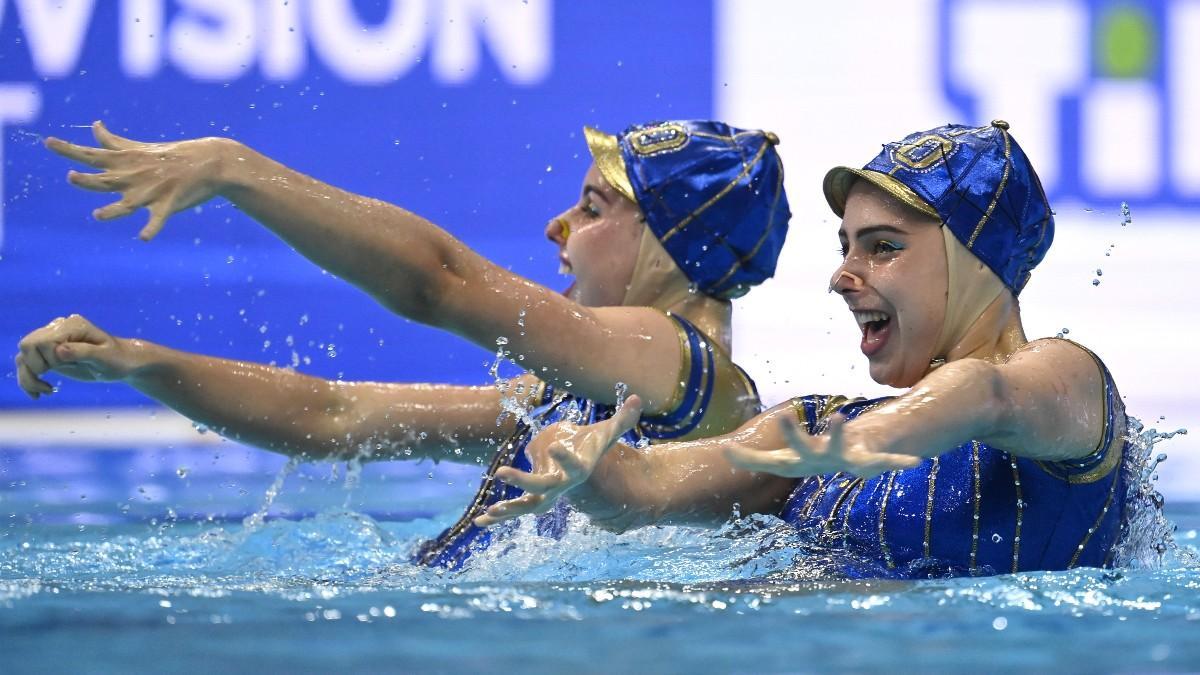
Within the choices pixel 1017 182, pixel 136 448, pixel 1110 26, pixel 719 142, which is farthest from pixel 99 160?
pixel 1110 26

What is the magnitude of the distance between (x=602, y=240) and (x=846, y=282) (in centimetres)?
71

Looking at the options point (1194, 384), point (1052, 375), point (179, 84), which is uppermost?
point (179, 84)

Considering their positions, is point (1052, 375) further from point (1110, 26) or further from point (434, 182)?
point (1110, 26)

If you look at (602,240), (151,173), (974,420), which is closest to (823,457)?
(974,420)

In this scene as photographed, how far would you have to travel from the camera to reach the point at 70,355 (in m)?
3.02

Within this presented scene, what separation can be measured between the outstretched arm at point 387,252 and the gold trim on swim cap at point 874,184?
0.46 meters

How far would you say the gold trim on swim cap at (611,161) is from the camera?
10.7 ft

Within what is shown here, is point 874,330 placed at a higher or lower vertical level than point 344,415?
higher

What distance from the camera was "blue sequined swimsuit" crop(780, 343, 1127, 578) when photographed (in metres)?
2.60

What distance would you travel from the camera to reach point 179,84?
6.88 metres

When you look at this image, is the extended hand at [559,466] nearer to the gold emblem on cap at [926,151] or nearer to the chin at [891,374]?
the chin at [891,374]

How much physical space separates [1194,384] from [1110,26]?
5.71ft

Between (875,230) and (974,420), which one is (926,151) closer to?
(875,230)

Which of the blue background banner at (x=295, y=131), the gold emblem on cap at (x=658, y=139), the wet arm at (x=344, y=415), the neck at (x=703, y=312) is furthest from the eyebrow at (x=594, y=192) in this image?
the blue background banner at (x=295, y=131)
